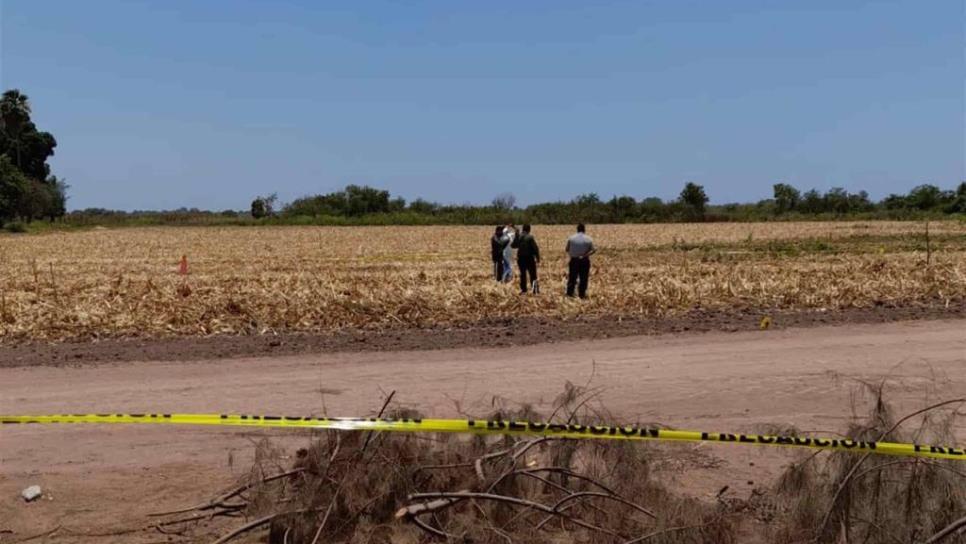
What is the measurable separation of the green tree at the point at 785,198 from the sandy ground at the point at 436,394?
4163 inches

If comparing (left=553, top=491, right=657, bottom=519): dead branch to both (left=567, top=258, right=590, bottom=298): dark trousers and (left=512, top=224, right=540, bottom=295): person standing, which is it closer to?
(left=567, top=258, right=590, bottom=298): dark trousers

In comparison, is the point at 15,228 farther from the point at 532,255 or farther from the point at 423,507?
the point at 423,507

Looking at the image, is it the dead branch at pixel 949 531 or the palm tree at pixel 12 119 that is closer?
the dead branch at pixel 949 531

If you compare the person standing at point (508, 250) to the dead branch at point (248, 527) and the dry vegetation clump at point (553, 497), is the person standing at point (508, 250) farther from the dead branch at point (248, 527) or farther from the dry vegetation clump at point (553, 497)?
the dead branch at point (248, 527)

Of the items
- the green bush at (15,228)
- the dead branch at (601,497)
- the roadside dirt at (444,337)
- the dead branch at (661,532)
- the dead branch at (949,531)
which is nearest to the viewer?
the dead branch at (949,531)

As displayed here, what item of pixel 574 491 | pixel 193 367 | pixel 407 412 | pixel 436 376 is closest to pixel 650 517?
pixel 574 491

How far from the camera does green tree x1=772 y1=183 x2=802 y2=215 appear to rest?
11381 cm

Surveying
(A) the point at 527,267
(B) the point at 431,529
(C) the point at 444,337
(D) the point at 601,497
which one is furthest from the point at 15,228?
(D) the point at 601,497

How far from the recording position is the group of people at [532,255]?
17578mm

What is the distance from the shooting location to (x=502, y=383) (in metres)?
9.55

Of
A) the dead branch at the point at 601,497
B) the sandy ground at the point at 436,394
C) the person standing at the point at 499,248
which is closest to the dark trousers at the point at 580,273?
the person standing at the point at 499,248

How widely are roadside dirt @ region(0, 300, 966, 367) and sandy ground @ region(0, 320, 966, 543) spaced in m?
0.50

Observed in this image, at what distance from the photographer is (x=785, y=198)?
4584 inches

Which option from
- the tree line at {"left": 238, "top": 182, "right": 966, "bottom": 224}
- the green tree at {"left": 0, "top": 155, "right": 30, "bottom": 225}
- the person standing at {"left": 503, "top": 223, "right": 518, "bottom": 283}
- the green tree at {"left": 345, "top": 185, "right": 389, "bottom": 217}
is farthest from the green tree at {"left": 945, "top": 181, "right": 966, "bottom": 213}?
the green tree at {"left": 0, "top": 155, "right": 30, "bottom": 225}
